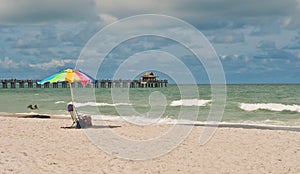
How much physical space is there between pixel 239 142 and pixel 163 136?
8.05 feet

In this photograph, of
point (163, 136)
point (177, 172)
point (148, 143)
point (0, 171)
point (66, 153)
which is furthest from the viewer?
point (163, 136)

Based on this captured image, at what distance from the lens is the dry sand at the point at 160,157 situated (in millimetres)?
7984

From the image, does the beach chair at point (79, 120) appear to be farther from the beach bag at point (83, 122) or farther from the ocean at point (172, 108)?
the ocean at point (172, 108)

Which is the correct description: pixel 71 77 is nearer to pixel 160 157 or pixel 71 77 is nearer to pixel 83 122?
pixel 83 122

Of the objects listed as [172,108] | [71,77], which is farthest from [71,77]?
[172,108]

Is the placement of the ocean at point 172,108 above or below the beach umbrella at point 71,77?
below

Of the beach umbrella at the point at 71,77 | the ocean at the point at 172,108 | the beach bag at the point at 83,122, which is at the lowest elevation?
the ocean at the point at 172,108

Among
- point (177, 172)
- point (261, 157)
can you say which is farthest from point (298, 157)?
point (177, 172)

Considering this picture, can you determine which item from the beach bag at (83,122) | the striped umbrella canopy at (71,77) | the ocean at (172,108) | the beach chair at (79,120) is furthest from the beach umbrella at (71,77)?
the ocean at (172,108)

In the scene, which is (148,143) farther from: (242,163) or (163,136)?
(242,163)

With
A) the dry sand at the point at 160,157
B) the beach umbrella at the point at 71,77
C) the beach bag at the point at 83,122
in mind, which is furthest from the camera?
the beach bag at the point at 83,122

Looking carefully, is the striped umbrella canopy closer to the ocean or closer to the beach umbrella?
the beach umbrella

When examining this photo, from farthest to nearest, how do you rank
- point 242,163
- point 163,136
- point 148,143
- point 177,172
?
1. point 163,136
2. point 148,143
3. point 242,163
4. point 177,172

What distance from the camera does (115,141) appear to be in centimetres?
1139
